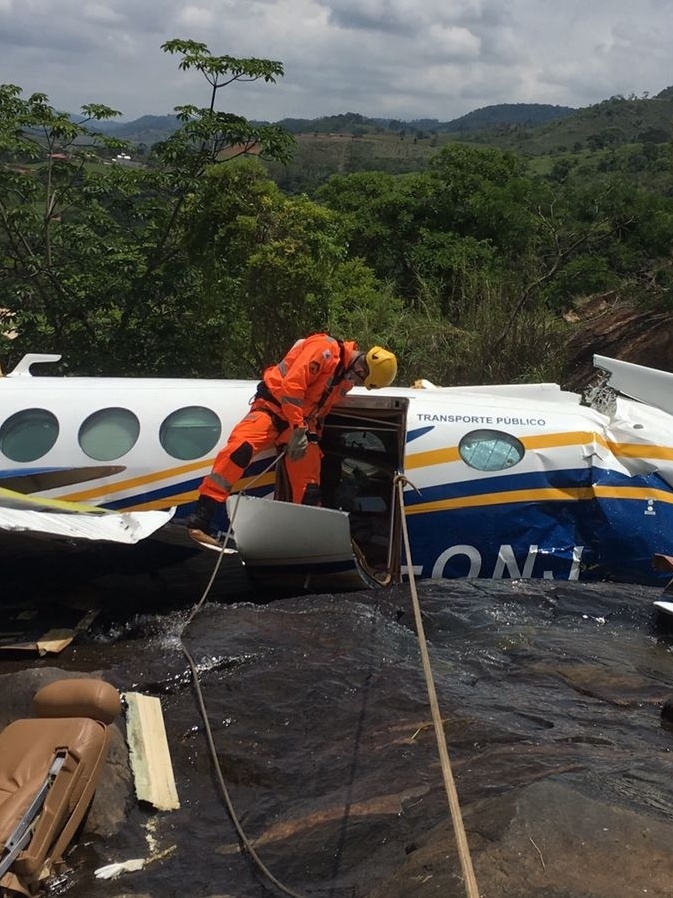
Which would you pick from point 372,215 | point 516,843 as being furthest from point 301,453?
point 372,215

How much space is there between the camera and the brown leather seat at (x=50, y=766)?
3637mm

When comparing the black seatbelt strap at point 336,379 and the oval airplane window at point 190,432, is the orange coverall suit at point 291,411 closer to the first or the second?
the black seatbelt strap at point 336,379

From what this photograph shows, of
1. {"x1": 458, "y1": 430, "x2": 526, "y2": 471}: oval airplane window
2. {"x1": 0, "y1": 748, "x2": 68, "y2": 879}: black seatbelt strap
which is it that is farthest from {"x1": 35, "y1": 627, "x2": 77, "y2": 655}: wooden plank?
{"x1": 458, "y1": 430, "x2": 526, "y2": 471}: oval airplane window

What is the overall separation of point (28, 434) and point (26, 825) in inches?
196

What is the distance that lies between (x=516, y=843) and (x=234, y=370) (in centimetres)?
1208

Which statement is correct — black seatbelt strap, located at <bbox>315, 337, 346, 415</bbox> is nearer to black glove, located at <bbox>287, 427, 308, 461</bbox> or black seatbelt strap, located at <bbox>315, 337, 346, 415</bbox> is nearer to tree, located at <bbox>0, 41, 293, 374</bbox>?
black glove, located at <bbox>287, 427, 308, 461</bbox>

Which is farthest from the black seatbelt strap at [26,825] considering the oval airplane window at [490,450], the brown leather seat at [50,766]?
the oval airplane window at [490,450]

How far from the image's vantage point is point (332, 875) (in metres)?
3.78

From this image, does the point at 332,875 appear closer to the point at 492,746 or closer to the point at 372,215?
the point at 492,746

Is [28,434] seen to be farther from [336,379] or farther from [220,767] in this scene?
[220,767]

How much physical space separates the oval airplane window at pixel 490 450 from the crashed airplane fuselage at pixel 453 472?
10mm

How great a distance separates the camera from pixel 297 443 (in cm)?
750

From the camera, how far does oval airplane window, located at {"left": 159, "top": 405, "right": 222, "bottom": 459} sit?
7957 millimetres

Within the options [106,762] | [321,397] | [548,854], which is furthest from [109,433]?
[548,854]
